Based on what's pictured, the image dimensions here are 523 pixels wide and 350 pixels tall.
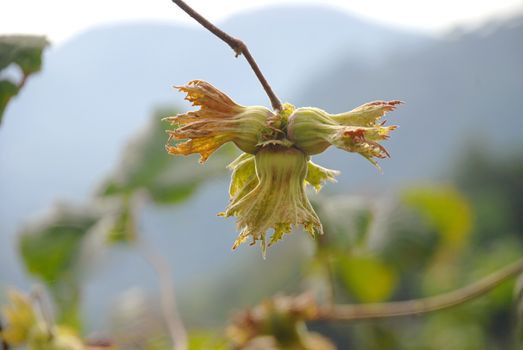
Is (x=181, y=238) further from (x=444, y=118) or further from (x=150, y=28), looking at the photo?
(x=444, y=118)

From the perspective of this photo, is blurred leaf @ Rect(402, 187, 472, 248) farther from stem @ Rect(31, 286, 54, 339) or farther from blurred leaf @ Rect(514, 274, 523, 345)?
stem @ Rect(31, 286, 54, 339)

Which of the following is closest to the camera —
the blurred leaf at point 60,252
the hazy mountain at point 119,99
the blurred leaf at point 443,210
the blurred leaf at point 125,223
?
the blurred leaf at point 60,252

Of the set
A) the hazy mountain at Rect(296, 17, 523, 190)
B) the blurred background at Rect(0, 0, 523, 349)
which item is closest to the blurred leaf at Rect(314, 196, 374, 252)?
the blurred background at Rect(0, 0, 523, 349)

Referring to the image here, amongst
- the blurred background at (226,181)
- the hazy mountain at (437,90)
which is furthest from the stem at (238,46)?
the hazy mountain at (437,90)

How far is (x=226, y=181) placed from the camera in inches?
43.3

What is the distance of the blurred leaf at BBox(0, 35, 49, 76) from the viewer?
1.68 ft

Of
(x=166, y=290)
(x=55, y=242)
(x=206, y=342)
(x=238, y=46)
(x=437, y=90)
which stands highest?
(x=437, y=90)

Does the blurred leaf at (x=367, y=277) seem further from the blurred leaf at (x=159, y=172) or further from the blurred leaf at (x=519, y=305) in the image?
the blurred leaf at (x=519, y=305)

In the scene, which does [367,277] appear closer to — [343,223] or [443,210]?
[443,210]

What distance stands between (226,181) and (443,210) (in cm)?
46

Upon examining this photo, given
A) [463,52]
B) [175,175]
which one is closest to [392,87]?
[463,52]

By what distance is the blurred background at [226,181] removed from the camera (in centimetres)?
100

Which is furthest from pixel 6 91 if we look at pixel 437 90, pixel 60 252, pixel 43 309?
pixel 437 90

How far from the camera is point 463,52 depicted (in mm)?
6043
